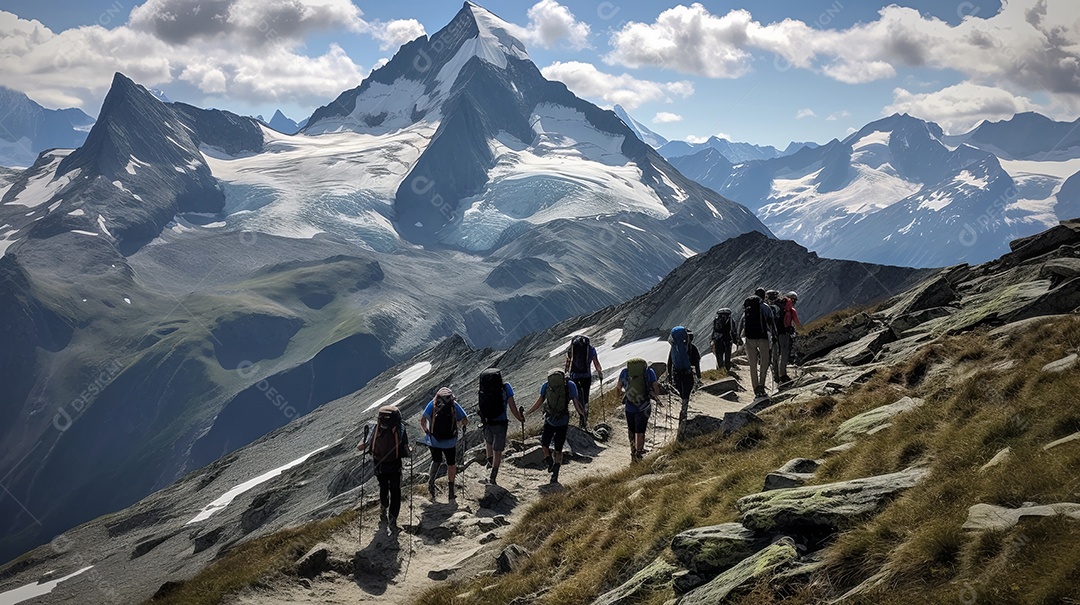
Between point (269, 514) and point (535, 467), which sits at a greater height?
point (535, 467)

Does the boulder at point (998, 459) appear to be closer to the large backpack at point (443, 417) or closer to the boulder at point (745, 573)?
the boulder at point (745, 573)

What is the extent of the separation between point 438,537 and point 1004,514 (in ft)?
41.7

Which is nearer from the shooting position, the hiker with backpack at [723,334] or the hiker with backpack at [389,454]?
the hiker with backpack at [389,454]

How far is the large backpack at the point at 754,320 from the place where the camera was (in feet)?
76.5

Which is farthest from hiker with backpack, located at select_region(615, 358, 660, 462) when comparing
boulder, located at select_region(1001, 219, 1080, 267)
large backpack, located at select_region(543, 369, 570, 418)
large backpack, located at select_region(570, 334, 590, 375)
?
boulder, located at select_region(1001, 219, 1080, 267)

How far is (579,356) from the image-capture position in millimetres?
23250

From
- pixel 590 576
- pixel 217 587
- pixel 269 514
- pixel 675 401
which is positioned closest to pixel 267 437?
pixel 269 514

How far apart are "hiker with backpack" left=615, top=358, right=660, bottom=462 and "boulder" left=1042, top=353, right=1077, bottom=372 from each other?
929 centimetres

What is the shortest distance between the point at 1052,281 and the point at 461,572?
1702 centimetres

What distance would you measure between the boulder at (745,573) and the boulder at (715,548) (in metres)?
0.27

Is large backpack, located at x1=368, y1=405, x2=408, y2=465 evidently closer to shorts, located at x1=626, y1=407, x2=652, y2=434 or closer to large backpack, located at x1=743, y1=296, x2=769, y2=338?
shorts, located at x1=626, y1=407, x2=652, y2=434

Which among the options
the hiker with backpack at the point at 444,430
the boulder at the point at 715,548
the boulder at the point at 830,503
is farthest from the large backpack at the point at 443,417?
the boulder at the point at 830,503

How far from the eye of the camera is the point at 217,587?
15.6 metres

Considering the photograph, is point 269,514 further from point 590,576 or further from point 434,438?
point 590,576
